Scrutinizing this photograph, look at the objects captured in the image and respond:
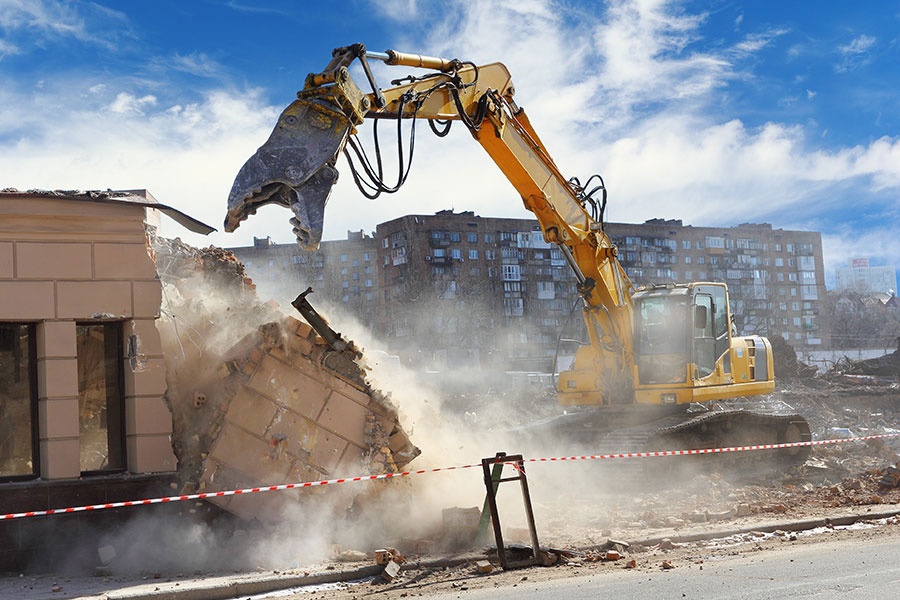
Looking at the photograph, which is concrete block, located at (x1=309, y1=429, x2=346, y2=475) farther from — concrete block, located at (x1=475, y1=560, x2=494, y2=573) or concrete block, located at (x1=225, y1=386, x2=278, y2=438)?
concrete block, located at (x1=475, y1=560, x2=494, y2=573)

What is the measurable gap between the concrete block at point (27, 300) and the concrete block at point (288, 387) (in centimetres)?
234

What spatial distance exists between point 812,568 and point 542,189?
7360 millimetres

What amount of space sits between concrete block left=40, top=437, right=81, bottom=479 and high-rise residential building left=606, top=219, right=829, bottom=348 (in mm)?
75798

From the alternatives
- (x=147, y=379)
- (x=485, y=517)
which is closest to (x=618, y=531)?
(x=485, y=517)

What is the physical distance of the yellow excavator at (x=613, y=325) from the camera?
11906 mm

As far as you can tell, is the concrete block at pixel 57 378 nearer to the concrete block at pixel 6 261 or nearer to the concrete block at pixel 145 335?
the concrete block at pixel 145 335

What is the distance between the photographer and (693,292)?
1532 cm

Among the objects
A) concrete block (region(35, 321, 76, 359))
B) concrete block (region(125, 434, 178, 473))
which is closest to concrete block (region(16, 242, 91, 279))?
concrete block (region(35, 321, 76, 359))

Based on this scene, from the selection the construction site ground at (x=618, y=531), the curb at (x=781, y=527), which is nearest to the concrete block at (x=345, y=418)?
the construction site ground at (x=618, y=531)

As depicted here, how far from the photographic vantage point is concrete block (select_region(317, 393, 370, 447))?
10555mm

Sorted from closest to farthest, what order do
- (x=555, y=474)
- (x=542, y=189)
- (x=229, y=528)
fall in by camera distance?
(x=229, y=528) → (x=542, y=189) → (x=555, y=474)

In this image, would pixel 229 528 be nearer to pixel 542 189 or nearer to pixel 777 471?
pixel 542 189

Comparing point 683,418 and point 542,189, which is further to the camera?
point 683,418

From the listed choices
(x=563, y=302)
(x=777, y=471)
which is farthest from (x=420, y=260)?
(x=777, y=471)
